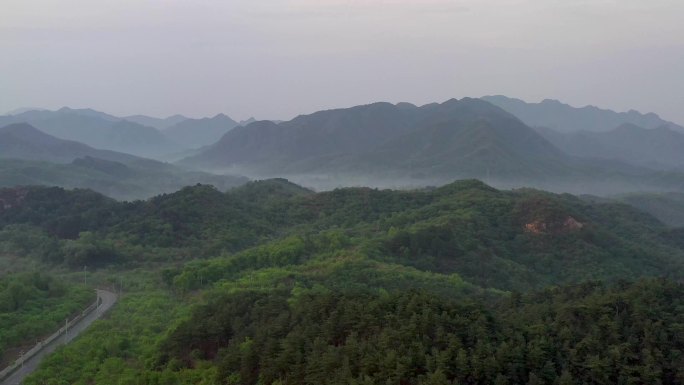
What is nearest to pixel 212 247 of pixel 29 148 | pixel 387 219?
pixel 387 219

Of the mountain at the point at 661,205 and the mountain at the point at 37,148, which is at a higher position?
the mountain at the point at 37,148

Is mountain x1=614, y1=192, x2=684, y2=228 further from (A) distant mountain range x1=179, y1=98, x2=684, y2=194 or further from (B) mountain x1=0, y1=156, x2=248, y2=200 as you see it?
(B) mountain x1=0, y1=156, x2=248, y2=200

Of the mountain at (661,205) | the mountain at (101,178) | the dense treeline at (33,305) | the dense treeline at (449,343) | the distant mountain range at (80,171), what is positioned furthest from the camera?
the distant mountain range at (80,171)

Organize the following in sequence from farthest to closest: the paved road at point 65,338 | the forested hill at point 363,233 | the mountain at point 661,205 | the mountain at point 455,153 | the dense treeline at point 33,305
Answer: the mountain at point 455,153 < the mountain at point 661,205 < the forested hill at point 363,233 < the dense treeline at point 33,305 < the paved road at point 65,338

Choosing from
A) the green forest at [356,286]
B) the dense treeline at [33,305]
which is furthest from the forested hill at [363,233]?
the dense treeline at [33,305]

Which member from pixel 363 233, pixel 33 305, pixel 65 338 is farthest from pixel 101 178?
pixel 65 338

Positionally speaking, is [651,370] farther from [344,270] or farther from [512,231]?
[512,231]

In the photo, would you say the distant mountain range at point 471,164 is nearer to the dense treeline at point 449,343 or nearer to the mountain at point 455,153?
the mountain at point 455,153
